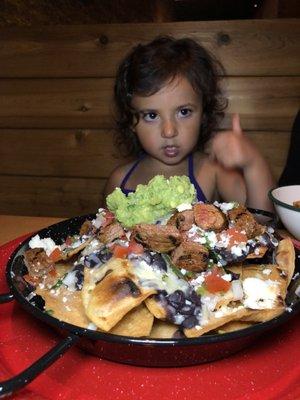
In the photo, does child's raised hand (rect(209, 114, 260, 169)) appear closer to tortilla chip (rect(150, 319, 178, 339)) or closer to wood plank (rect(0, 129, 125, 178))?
tortilla chip (rect(150, 319, 178, 339))

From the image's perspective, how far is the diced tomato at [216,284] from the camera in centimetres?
65

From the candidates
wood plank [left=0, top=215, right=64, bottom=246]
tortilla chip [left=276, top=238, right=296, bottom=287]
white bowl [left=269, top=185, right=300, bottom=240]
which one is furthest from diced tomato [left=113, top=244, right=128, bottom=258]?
wood plank [left=0, top=215, right=64, bottom=246]

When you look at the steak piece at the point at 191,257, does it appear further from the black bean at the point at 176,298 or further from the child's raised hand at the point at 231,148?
the child's raised hand at the point at 231,148

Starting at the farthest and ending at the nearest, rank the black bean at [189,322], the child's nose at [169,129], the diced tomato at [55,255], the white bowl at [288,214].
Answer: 1. the child's nose at [169,129]
2. the white bowl at [288,214]
3. the diced tomato at [55,255]
4. the black bean at [189,322]

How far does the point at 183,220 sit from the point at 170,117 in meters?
1.02

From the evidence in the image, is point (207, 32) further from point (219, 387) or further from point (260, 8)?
point (219, 387)

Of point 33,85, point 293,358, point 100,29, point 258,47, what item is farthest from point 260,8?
point 293,358

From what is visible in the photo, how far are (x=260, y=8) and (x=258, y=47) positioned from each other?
2.98 feet

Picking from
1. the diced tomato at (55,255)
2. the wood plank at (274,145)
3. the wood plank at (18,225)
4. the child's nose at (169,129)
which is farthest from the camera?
the wood plank at (274,145)

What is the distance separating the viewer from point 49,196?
8.50 ft

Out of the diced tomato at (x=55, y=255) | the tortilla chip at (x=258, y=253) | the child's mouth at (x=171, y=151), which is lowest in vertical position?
the child's mouth at (x=171, y=151)

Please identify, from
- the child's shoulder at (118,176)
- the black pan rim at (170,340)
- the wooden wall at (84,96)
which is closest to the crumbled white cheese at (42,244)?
the black pan rim at (170,340)

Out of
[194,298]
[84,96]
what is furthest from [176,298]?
[84,96]

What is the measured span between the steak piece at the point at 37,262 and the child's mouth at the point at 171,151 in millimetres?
1052
